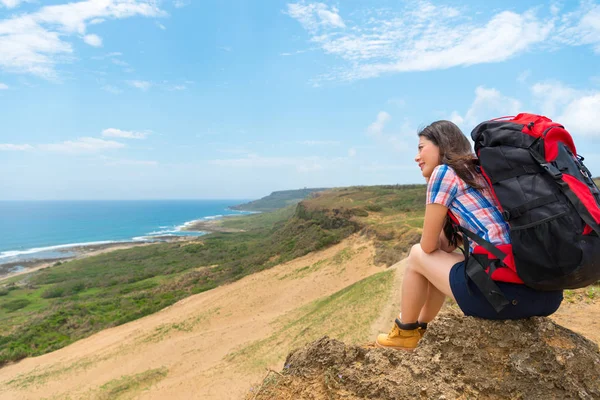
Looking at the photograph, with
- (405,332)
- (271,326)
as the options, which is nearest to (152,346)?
(271,326)

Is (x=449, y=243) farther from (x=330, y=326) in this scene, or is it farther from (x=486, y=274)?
(x=330, y=326)

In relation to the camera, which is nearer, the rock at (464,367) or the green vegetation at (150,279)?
the rock at (464,367)

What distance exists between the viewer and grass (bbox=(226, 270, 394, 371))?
34.7 feet

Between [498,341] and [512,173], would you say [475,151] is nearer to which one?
[512,173]

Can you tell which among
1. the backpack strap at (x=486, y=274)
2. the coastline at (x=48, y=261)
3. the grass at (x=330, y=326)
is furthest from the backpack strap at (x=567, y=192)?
the coastline at (x=48, y=261)

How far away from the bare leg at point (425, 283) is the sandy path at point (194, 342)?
7282 millimetres

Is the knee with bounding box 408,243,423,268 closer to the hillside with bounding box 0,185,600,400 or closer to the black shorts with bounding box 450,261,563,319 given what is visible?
the black shorts with bounding box 450,261,563,319

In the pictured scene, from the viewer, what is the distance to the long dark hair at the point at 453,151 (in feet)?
8.30

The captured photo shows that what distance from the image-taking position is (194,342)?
16.0 meters

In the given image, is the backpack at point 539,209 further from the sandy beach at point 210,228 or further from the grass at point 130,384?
the sandy beach at point 210,228

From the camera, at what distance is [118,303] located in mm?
28625

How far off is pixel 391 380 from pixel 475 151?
1.82m

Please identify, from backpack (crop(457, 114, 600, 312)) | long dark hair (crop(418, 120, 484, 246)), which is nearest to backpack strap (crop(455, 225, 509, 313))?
backpack (crop(457, 114, 600, 312))

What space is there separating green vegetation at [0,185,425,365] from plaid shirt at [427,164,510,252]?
1650 cm
